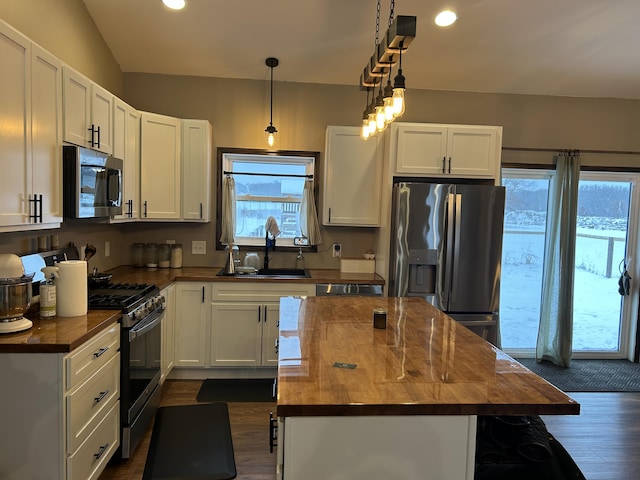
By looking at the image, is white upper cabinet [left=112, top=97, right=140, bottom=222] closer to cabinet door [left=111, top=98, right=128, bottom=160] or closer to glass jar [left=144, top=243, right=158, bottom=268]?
cabinet door [left=111, top=98, right=128, bottom=160]

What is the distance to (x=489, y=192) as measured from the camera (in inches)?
139

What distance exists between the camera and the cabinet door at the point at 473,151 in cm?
374

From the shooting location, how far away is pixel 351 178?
3.93 metres

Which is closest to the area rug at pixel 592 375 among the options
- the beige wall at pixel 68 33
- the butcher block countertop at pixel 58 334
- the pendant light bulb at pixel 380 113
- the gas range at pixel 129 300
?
the pendant light bulb at pixel 380 113

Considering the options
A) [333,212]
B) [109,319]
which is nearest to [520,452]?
[109,319]

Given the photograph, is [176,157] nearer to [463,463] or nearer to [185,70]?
[185,70]

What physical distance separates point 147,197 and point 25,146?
5.38 ft

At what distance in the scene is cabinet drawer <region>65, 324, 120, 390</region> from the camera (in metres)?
1.88

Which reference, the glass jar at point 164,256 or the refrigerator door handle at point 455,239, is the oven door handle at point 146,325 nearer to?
the glass jar at point 164,256

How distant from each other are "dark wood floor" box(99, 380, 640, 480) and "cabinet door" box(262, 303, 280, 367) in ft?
1.50

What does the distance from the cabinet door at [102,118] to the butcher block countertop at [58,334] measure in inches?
45.3

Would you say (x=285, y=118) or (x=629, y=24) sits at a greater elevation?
(x=629, y=24)

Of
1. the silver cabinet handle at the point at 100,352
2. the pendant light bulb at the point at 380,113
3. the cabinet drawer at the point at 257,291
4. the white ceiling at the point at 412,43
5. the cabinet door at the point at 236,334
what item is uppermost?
the white ceiling at the point at 412,43

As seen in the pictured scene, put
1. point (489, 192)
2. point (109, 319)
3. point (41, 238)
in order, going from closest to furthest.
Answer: point (109, 319), point (41, 238), point (489, 192)
